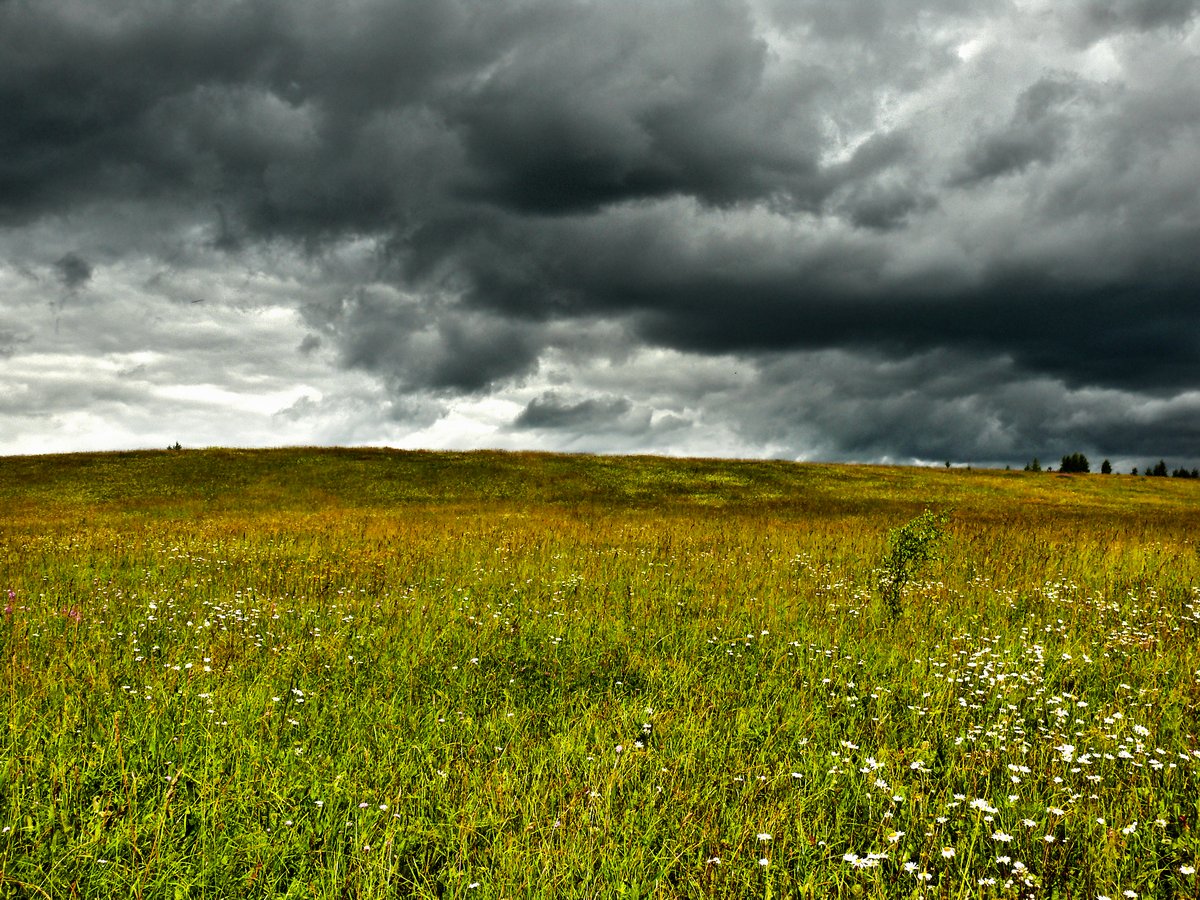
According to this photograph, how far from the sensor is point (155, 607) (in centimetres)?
925

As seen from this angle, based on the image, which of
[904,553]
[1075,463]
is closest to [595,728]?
[904,553]

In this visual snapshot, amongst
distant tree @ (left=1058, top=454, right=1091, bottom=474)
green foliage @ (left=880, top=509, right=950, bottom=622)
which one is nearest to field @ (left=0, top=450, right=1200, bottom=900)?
green foliage @ (left=880, top=509, right=950, bottom=622)

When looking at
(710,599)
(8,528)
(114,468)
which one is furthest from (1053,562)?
(114,468)

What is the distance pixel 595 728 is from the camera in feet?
18.8

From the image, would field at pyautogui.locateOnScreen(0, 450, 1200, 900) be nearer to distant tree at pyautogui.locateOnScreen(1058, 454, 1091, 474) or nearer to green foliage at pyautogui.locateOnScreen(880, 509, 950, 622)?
green foliage at pyautogui.locateOnScreen(880, 509, 950, 622)

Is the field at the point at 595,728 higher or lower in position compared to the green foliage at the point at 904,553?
lower

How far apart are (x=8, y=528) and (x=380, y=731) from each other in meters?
26.4

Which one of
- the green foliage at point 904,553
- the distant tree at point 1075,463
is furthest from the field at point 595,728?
the distant tree at point 1075,463

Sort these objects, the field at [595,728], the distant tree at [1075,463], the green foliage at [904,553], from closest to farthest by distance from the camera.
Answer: the field at [595,728], the green foliage at [904,553], the distant tree at [1075,463]

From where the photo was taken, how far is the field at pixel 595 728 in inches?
155

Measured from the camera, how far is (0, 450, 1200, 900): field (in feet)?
12.9

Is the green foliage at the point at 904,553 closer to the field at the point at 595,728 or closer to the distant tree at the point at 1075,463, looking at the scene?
the field at the point at 595,728

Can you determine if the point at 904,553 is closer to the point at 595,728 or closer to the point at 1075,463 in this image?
the point at 595,728

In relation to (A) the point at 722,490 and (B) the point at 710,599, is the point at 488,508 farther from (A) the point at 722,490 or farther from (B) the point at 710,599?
(B) the point at 710,599
